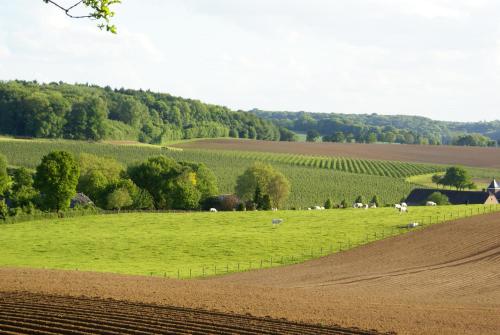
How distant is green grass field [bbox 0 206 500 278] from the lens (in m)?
54.0

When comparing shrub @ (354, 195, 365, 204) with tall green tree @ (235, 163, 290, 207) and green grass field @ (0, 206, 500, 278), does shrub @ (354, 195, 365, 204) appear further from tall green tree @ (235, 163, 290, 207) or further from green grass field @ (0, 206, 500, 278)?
green grass field @ (0, 206, 500, 278)

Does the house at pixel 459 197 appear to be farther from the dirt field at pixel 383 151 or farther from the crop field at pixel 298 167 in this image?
the dirt field at pixel 383 151

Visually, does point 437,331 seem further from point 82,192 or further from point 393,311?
point 82,192

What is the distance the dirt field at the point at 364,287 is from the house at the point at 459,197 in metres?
49.7

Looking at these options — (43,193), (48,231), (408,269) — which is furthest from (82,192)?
(408,269)

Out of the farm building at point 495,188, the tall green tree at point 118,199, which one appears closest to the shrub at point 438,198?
the farm building at point 495,188

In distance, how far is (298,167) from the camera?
145375 millimetres

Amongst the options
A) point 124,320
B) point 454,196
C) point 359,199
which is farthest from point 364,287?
point 454,196

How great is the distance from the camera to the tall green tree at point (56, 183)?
82.9 meters

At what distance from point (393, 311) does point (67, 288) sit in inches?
582

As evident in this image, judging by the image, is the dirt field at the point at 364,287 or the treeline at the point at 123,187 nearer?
the dirt field at the point at 364,287

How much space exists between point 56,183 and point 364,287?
1904 inches

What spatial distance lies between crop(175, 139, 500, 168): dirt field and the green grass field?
73751mm

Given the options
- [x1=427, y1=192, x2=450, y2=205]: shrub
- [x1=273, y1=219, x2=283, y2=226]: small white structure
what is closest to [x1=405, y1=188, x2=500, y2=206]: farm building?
[x1=427, y1=192, x2=450, y2=205]: shrub
